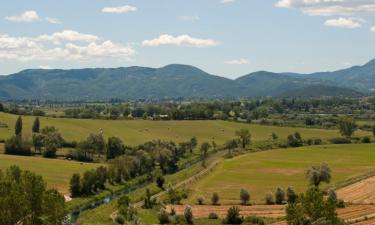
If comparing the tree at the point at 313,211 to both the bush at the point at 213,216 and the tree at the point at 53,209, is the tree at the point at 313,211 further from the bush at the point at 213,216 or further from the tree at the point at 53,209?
the tree at the point at 53,209

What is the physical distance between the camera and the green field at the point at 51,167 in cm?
13100

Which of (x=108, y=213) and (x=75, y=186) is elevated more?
(x=75, y=186)

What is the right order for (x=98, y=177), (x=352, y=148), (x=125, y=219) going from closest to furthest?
(x=125, y=219)
(x=98, y=177)
(x=352, y=148)

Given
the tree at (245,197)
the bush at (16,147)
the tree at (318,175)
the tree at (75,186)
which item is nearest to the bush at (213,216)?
the tree at (245,197)

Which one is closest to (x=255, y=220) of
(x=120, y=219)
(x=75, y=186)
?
(x=120, y=219)

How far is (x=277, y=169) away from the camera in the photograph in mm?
149375

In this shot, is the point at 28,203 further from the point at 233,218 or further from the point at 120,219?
the point at 233,218

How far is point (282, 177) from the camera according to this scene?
13612 centimetres

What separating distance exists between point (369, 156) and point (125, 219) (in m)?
106

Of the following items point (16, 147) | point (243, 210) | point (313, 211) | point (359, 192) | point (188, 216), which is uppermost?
point (16, 147)

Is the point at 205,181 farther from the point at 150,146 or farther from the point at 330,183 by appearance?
the point at 150,146

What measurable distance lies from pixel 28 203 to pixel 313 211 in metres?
36.0

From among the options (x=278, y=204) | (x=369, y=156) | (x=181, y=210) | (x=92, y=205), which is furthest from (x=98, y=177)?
(x=369, y=156)

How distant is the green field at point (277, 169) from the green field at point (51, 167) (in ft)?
110
